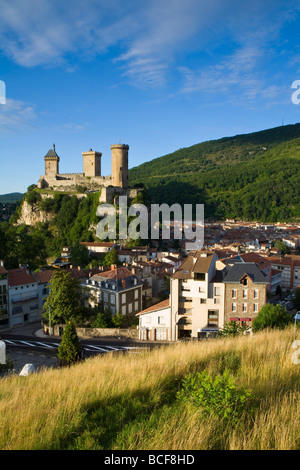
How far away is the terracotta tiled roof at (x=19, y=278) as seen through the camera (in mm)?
27956

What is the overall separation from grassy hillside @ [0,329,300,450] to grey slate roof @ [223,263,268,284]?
15.7 metres

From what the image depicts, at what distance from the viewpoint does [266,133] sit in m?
189

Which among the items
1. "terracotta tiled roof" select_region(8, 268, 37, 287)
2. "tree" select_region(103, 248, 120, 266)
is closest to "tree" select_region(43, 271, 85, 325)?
"terracotta tiled roof" select_region(8, 268, 37, 287)

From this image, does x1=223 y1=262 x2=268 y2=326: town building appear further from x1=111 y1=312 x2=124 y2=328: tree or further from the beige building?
x1=111 y1=312 x2=124 y2=328: tree

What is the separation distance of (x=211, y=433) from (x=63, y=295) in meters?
22.0

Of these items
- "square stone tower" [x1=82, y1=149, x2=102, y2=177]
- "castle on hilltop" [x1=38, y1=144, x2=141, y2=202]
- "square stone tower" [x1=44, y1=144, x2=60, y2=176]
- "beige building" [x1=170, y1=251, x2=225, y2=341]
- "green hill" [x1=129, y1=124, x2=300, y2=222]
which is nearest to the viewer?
"beige building" [x1=170, y1=251, x2=225, y2=341]

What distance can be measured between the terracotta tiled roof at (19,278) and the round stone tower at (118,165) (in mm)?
31679

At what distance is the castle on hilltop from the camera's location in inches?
2260

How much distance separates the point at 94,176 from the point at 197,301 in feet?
143

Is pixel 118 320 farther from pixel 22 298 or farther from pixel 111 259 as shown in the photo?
pixel 111 259

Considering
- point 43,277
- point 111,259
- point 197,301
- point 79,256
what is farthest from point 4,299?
point 111,259

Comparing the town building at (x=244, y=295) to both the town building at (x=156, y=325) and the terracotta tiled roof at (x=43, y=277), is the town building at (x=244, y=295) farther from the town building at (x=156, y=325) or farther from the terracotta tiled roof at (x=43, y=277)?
the terracotta tiled roof at (x=43, y=277)

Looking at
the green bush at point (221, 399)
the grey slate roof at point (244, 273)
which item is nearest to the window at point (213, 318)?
the grey slate roof at point (244, 273)

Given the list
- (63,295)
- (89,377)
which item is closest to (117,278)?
(63,295)
